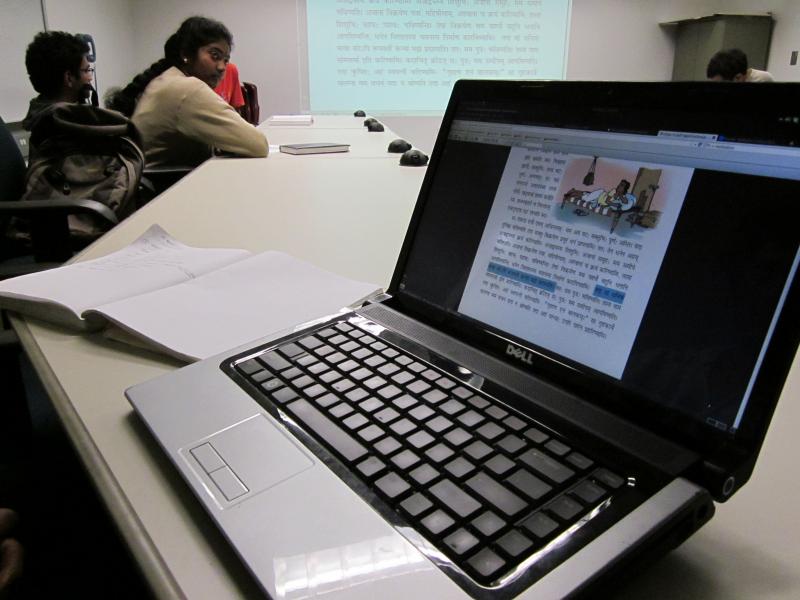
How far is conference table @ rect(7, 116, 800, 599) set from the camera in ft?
0.92

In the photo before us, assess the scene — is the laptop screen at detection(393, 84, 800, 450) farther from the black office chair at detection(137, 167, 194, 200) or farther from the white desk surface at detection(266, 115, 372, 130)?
the white desk surface at detection(266, 115, 372, 130)

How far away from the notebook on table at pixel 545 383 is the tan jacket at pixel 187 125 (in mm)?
1520

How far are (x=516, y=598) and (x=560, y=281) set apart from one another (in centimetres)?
22

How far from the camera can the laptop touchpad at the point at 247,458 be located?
316 mm

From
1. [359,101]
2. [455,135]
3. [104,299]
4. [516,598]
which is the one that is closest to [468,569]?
[516,598]

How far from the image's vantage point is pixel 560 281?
398mm

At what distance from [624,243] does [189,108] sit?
1.96 metres

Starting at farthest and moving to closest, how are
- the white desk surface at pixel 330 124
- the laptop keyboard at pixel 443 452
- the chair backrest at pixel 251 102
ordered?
the chair backrest at pixel 251 102
the white desk surface at pixel 330 124
the laptop keyboard at pixel 443 452

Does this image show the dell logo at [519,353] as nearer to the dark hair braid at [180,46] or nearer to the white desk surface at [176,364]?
the white desk surface at [176,364]

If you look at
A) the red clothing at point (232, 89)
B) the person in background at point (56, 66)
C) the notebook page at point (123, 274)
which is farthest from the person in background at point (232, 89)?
A: the notebook page at point (123, 274)

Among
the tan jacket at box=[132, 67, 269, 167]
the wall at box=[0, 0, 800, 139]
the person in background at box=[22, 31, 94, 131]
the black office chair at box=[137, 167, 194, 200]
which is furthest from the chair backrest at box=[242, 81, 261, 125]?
the black office chair at box=[137, 167, 194, 200]

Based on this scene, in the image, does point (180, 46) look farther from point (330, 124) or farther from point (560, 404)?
point (560, 404)

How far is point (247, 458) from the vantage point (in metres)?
0.34

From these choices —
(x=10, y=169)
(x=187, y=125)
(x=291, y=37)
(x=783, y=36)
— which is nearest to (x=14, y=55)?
(x=187, y=125)
